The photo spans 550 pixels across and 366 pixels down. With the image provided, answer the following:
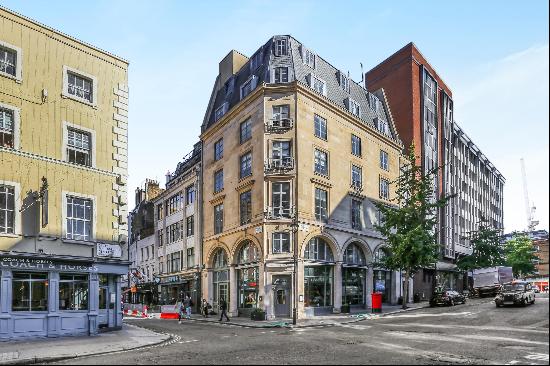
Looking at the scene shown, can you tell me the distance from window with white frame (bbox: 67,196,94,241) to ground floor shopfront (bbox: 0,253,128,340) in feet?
4.47

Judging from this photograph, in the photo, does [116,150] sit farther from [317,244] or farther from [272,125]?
[317,244]

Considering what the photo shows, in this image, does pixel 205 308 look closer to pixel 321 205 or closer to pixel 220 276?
pixel 220 276

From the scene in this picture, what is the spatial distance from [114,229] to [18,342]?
720cm

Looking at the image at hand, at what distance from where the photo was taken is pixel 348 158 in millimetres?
42781

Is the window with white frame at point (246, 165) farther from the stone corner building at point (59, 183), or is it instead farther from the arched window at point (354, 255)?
the stone corner building at point (59, 183)

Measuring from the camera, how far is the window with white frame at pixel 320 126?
131 feet

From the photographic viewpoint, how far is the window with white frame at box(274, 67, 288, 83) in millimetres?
39541

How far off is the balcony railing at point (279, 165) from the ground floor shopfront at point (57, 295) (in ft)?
47.8

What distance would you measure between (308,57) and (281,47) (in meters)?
2.72

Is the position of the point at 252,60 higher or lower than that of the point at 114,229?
higher

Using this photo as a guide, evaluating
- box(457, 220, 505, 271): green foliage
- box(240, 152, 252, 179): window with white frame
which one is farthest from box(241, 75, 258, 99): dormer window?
box(457, 220, 505, 271): green foliage

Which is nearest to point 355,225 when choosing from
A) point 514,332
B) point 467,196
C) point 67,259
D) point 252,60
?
point 252,60

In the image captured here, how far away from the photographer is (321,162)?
39938 millimetres

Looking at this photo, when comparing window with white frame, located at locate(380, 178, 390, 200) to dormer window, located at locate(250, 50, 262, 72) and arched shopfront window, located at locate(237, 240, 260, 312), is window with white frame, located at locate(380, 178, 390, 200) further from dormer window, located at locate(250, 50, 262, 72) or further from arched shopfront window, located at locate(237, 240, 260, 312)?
dormer window, located at locate(250, 50, 262, 72)
